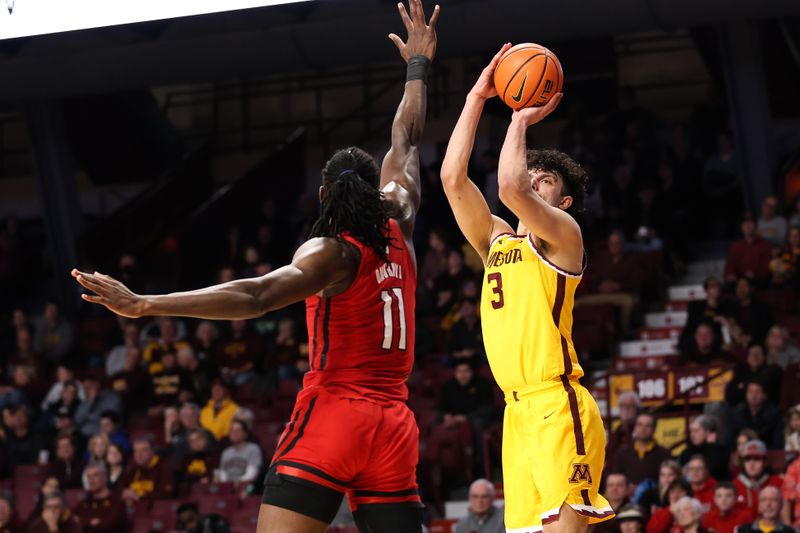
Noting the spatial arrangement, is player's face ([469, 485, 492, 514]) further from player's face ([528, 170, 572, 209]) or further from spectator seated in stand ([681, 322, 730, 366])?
player's face ([528, 170, 572, 209])

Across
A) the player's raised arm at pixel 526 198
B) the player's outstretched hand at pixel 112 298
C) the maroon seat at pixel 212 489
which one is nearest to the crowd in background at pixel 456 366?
the maroon seat at pixel 212 489

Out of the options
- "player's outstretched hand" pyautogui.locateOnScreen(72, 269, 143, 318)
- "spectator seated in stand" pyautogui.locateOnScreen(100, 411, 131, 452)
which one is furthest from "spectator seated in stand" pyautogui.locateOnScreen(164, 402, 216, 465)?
"player's outstretched hand" pyautogui.locateOnScreen(72, 269, 143, 318)

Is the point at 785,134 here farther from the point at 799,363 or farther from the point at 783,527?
the point at 783,527

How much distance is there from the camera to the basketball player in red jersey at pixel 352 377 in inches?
194

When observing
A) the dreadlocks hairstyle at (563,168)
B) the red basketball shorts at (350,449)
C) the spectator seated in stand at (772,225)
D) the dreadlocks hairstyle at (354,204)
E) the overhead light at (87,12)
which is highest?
the overhead light at (87,12)

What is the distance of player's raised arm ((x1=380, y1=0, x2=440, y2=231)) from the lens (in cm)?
569

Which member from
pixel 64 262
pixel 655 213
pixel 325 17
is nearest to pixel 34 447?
pixel 64 262

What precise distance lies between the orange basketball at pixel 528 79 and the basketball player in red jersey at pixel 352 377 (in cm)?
76

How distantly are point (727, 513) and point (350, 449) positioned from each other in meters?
6.00

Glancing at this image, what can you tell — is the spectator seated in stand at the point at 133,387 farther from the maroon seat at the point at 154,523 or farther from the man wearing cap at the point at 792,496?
the man wearing cap at the point at 792,496

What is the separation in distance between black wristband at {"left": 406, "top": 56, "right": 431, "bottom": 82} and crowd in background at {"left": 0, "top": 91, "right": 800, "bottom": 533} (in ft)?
15.9

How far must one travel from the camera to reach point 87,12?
1109 cm

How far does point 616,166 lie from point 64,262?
7842 mm

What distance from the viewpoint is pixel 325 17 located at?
14180mm
